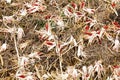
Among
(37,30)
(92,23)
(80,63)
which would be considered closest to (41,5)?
(37,30)

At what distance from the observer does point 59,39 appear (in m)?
2.09

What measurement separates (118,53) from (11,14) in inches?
29.5

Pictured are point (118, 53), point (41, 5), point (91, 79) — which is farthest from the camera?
point (41, 5)

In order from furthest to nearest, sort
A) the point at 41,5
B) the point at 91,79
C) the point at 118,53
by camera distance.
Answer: the point at 41,5, the point at 118,53, the point at 91,79

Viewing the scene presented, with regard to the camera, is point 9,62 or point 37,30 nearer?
point 9,62

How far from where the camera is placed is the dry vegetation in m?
1.94

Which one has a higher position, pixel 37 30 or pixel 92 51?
pixel 37 30

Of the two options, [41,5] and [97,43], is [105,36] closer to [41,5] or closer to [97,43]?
[97,43]

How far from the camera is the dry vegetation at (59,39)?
1.94m

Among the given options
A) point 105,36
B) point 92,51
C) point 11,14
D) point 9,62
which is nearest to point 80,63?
point 92,51

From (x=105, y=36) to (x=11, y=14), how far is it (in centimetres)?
64

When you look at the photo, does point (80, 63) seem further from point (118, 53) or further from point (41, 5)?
point (41, 5)

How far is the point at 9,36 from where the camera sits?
2.13m

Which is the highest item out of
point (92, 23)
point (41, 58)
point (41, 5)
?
point (41, 5)
